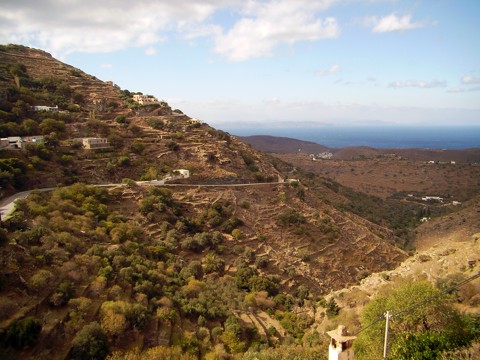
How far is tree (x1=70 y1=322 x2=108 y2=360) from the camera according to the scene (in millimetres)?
11250

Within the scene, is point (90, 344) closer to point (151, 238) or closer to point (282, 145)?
point (151, 238)

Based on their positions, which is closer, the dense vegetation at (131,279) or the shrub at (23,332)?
the shrub at (23,332)

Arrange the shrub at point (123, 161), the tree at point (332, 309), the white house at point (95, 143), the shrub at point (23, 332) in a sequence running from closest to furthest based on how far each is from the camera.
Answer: the shrub at point (23, 332)
the tree at point (332, 309)
the shrub at point (123, 161)
the white house at point (95, 143)

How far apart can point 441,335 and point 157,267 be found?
1344cm

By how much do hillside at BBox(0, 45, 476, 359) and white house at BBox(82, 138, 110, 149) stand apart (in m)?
0.30

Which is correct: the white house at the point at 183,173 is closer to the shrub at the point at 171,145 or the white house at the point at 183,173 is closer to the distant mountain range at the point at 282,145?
the shrub at the point at 171,145

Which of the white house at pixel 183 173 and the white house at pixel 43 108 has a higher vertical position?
the white house at pixel 43 108

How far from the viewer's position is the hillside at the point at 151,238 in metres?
13.1

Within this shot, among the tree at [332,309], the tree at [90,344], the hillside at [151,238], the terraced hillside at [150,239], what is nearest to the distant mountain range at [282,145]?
the hillside at [151,238]

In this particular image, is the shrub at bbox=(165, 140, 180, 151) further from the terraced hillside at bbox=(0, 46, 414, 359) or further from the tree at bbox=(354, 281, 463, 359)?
the tree at bbox=(354, 281, 463, 359)

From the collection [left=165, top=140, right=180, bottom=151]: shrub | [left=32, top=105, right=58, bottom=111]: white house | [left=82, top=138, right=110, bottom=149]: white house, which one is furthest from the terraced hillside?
[left=32, top=105, right=58, bottom=111]: white house

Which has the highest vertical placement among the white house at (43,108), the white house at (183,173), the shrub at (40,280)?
the white house at (43,108)

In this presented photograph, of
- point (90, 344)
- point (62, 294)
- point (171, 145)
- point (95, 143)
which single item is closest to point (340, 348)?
point (90, 344)

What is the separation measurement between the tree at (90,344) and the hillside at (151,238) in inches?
1.6
